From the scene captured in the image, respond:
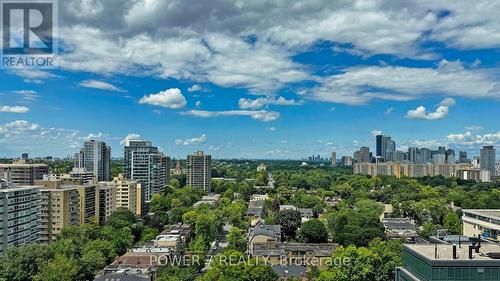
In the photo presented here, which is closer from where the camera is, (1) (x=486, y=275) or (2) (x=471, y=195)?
(1) (x=486, y=275)

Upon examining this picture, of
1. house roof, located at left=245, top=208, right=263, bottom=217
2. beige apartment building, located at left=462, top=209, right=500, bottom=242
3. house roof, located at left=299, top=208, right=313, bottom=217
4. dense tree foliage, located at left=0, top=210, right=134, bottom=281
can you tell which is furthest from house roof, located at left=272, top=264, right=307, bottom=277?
house roof, located at left=245, top=208, right=263, bottom=217

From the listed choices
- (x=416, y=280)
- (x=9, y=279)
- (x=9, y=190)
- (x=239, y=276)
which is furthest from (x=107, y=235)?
(x=416, y=280)

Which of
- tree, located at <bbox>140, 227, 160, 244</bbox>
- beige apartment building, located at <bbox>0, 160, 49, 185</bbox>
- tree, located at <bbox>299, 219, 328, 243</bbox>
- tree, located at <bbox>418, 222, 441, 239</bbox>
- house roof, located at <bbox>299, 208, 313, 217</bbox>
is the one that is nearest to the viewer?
tree, located at <bbox>140, 227, 160, 244</bbox>

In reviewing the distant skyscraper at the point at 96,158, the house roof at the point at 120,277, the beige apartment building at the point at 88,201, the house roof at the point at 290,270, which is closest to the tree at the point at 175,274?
the house roof at the point at 120,277

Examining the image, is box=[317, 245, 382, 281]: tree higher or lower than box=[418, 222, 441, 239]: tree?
higher

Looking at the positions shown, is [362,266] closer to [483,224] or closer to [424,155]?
[483,224]

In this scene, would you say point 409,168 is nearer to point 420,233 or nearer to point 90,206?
point 420,233

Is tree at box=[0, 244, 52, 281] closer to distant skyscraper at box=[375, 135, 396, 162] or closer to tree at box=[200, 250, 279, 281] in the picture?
tree at box=[200, 250, 279, 281]
